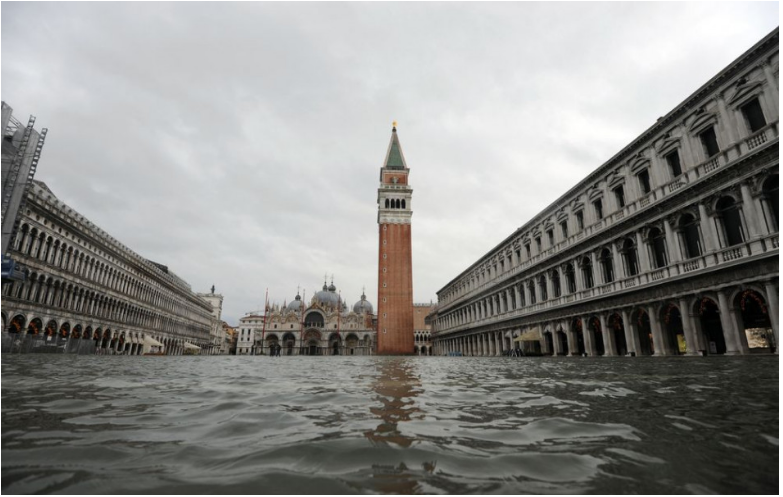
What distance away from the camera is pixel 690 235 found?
18281 mm

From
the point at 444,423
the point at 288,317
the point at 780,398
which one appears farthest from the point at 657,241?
the point at 288,317

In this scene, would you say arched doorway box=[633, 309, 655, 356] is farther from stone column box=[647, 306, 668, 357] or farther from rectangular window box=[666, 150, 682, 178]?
rectangular window box=[666, 150, 682, 178]

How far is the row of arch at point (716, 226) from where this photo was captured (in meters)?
14.8

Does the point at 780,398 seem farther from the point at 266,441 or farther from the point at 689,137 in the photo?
the point at 689,137

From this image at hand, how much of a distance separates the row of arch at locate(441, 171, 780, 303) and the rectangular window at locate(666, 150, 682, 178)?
8.04 ft

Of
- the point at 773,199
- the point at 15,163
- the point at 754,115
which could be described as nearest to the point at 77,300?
the point at 15,163

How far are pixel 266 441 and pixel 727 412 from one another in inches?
162

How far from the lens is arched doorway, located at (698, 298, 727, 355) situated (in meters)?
17.8

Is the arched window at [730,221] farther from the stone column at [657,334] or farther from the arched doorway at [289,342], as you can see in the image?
the arched doorway at [289,342]

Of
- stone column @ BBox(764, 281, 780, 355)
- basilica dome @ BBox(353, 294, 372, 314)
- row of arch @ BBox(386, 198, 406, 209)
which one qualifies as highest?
row of arch @ BBox(386, 198, 406, 209)

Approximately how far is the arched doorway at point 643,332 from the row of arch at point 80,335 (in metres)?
33.7

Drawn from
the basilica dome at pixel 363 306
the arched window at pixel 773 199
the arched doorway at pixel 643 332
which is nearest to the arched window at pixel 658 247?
the arched doorway at pixel 643 332

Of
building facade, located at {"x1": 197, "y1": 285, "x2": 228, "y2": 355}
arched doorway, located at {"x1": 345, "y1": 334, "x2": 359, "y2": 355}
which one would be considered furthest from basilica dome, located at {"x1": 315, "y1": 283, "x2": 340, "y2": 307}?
building facade, located at {"x1": 197, "y1": 285, "x2": 228, "y2": 355}

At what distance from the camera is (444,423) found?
3.68 meters
